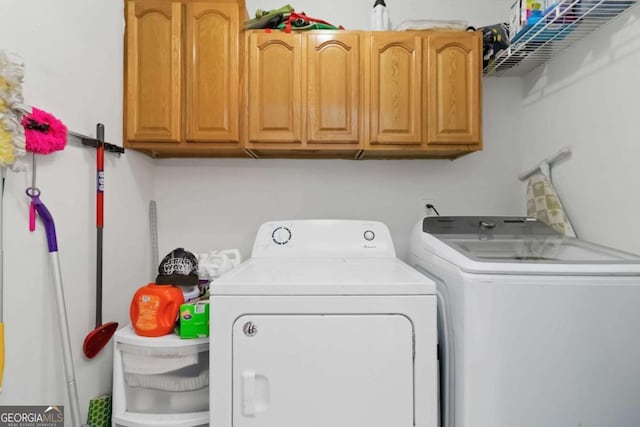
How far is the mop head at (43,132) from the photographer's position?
115cm

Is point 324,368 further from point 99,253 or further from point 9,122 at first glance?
point 9,122

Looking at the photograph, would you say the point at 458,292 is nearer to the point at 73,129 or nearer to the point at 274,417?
the point at 274,417

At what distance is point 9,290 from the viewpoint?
1.13 metres

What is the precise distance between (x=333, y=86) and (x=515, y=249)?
1184 mm

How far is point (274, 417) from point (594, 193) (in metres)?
1.75

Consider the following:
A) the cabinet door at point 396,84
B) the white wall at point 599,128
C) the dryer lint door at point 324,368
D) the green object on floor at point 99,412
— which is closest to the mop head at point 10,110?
the dryer lint door at point 324,368

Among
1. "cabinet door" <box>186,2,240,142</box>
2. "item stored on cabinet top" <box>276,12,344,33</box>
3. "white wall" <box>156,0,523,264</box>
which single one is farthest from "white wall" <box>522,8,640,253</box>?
"cabinet door" <box>186,2,240,142</box>

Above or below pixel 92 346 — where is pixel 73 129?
above

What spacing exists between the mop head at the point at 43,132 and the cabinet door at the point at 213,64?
66 centimetres

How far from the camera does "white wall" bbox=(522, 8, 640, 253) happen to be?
146 centimetres

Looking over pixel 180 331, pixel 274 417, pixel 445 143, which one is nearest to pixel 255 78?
pixel 445 143

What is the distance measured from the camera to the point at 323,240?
74.4 inches

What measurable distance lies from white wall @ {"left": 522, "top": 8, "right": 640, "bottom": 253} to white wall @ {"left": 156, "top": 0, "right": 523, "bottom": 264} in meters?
0.29

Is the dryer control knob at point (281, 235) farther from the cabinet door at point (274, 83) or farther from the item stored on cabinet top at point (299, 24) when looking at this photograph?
the item stored on cabinet top at point (299, 24)
